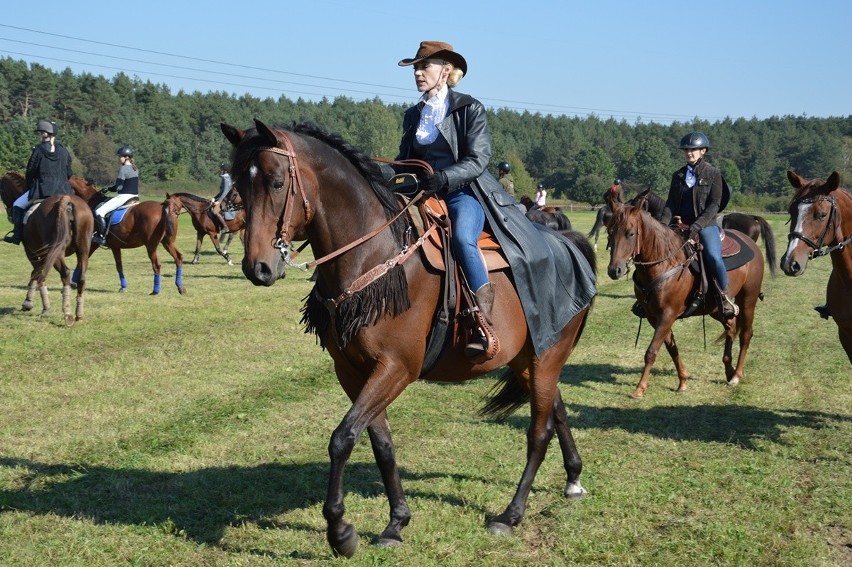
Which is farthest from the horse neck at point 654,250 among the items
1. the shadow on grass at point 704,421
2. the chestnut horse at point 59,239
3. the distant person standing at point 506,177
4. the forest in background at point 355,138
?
the forest in background at point 355,138

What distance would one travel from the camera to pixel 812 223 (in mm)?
7836

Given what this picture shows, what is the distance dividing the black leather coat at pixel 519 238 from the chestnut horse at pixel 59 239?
984 centimetres

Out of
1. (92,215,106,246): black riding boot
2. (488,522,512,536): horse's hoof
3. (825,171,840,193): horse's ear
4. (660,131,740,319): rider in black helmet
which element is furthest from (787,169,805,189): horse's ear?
(92,215,106,246): black riding boot

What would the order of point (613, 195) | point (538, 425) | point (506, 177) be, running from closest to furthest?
point (538, 425) → point (613, 195) → point (506, 177)

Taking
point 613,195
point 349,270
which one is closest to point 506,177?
point 613,195

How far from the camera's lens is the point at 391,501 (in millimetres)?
5480

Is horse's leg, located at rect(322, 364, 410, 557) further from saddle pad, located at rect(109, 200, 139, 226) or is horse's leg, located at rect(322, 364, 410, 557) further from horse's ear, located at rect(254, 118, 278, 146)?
saddle pad, located at rect(109, 200, 139, 226)

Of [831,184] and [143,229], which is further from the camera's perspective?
[143,229]

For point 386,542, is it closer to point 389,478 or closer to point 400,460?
point 389,478

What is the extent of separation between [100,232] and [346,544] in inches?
595

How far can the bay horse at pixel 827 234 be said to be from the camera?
7.80 meters

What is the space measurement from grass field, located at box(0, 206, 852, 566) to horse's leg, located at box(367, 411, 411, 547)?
15 cm

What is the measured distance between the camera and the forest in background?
86.0 metres

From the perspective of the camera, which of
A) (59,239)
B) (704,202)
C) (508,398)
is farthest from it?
(59,239)
